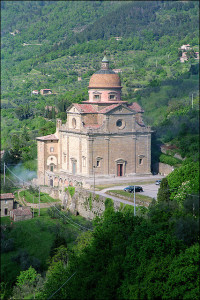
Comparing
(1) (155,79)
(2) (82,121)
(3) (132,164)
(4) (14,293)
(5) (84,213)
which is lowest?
(4) (14,293)

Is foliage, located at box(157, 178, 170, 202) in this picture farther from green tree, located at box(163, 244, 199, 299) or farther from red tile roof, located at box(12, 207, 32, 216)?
red tile roof, located at box(12, 207, 32, 216)

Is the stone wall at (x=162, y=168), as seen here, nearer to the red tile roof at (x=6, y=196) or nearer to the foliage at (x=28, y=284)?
the red tile roof at (x=6, y=196)

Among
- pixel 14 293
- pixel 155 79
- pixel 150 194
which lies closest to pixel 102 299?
pixel 14 293

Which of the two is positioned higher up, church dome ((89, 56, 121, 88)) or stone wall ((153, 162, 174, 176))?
church dome ((89, 56, 121, 88))

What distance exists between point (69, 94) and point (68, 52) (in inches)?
200

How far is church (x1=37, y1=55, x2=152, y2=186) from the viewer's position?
50.0 m

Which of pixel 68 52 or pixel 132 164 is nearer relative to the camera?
pixel 132 164

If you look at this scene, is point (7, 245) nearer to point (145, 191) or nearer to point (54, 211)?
point (54, 211)

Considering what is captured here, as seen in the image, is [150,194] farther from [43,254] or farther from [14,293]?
[14,293]

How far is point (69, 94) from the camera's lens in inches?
2911

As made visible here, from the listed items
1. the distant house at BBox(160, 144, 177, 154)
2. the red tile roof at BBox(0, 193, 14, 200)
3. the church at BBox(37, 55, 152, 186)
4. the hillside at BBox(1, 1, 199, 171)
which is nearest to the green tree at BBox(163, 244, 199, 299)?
the red tile roof at BBox(0, 193, 14, 200)

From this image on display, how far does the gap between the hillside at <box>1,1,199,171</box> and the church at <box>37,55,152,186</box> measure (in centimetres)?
745

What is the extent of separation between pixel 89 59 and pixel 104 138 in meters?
25.3

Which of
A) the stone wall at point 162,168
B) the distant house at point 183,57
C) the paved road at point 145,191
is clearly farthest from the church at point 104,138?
the distant house at point 183,57
